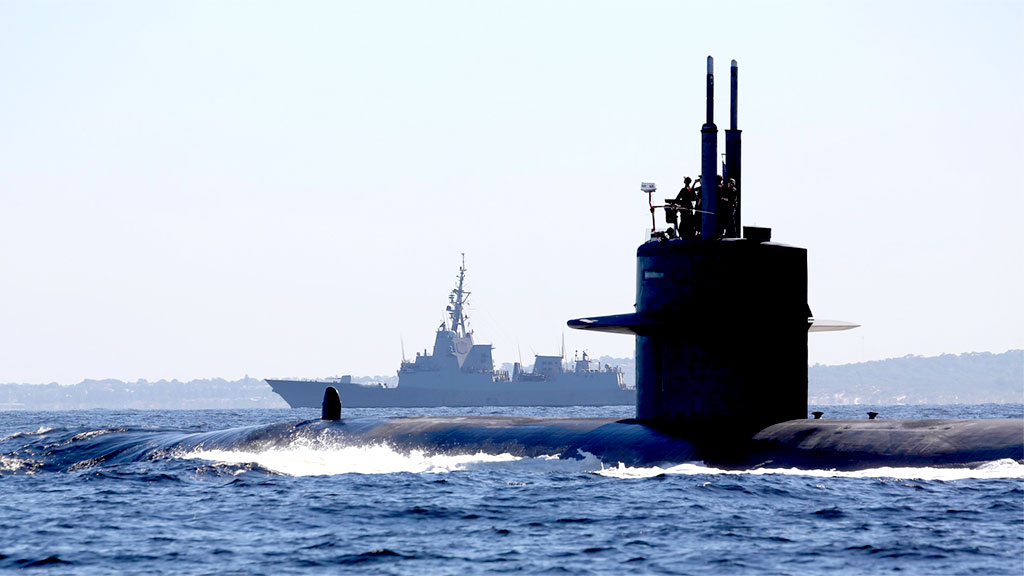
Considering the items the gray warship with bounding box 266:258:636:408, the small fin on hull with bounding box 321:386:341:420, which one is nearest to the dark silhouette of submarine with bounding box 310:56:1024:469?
the small fin on hull with bounding box 321:386:341:420

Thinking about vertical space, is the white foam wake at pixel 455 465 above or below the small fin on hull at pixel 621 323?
below

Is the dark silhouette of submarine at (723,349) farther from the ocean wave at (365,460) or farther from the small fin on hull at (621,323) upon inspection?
the ocean wave at (365,460)

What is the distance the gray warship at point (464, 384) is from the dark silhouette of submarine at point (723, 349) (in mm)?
114253

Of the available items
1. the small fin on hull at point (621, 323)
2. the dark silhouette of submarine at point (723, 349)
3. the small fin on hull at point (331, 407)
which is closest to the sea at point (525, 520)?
the dark silhouette of submarine at point (723, 349)

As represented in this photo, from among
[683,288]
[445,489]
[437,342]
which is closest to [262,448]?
[445,489]

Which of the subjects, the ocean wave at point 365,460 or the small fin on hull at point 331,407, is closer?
the ocean wave at point 365,460

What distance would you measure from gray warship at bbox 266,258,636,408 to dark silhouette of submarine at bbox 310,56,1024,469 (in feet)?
375

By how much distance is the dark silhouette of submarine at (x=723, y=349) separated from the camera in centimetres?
1797

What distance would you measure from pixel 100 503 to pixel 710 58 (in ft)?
38.2

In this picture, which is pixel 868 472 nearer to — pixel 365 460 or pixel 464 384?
pixel 365 460

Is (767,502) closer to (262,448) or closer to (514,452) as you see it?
(514,452)

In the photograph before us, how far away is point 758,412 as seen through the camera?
→ 18.6m

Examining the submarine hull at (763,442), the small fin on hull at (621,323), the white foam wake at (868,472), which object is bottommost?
the white foam wake at (868,472)

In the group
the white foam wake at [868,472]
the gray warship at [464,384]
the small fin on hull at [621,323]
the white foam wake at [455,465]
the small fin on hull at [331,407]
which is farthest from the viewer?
the gray warship at [464,384]
